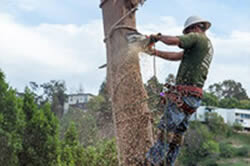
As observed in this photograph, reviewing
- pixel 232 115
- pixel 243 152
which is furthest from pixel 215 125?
pixel 232 115

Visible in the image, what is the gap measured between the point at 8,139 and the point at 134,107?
7567 mm

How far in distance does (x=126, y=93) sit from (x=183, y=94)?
0.48 m

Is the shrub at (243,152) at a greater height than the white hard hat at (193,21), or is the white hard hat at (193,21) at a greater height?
the white hard hat at (193,21)

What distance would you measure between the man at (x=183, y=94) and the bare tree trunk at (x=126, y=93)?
0.60 ft

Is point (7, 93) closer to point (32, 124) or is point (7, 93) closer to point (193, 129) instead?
Answer: point (32, 124)

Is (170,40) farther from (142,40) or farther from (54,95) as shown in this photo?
(54,95)

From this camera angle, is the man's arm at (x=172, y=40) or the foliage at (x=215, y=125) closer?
the man's arm at (x=172, y=40)

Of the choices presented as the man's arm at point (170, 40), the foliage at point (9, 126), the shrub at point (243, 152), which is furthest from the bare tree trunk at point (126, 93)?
the shrub at point (243, 152)

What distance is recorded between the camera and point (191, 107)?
9.66 feet

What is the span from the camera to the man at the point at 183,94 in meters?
Answer: 2.90

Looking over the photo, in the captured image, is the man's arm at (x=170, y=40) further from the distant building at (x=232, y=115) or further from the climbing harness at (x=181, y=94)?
the distant building at (x=232, y=115)

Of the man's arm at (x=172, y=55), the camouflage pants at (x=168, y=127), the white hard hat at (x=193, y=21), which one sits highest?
the white hard hat at (x=193, y=21)

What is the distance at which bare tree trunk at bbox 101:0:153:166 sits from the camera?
3.08 meters

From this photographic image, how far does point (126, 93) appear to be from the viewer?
10.3 ft
